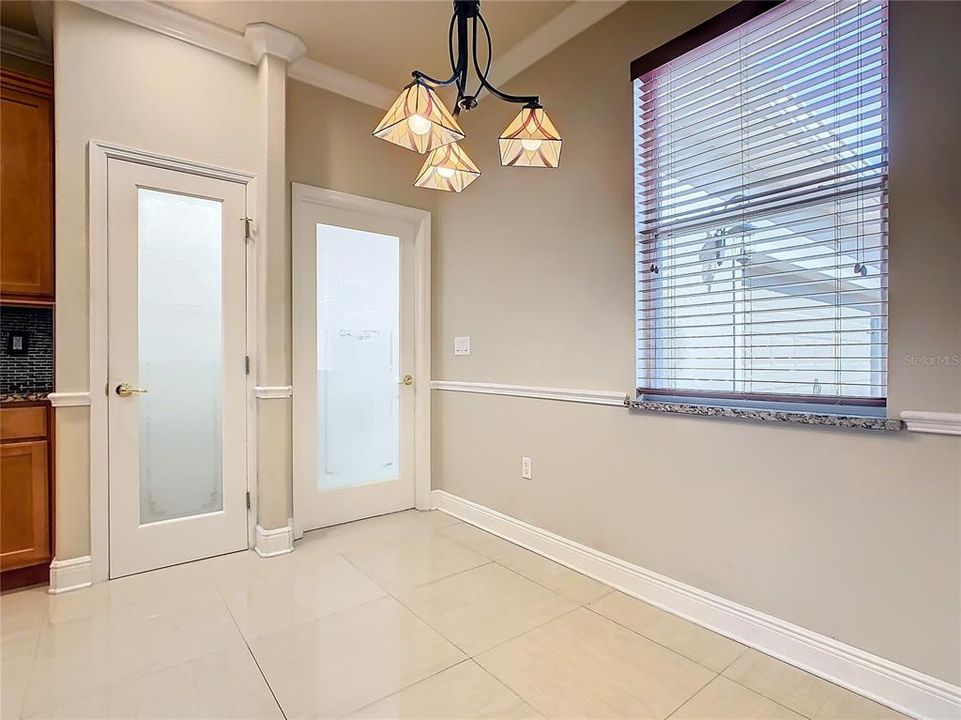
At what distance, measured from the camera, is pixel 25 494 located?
2307mm

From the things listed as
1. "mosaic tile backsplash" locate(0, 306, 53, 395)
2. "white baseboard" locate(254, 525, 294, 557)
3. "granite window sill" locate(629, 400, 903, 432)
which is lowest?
"white baseboard" locate(254, 525, 294, 557)

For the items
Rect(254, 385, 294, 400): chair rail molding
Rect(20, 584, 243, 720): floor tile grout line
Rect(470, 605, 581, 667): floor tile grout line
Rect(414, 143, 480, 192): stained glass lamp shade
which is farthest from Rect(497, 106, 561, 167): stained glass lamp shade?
Rect(20, 584, 243, 720): floor tile grout line

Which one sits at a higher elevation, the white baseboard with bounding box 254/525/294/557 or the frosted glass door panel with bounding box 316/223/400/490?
the frosted glass door panel with bounding box 316/223/400/490

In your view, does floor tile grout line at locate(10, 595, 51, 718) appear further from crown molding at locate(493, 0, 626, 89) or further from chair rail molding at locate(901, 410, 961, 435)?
crown molding at locate(493, 0, 626, 89)

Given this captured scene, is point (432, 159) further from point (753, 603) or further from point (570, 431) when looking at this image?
point (753, 603)

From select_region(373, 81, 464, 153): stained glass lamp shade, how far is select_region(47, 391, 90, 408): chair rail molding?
2.02 meters

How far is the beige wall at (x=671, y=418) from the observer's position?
4.79ft

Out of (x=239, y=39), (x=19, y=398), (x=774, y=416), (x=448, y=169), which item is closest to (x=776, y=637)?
(x=774, y=416)

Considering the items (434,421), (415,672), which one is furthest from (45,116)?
(415,672)

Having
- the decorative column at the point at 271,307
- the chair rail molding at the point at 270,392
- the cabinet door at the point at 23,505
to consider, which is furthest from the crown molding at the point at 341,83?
the cabinet door at the point at 23,505

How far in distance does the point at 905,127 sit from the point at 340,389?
9.69ft

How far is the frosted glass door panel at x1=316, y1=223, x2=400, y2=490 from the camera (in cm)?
312

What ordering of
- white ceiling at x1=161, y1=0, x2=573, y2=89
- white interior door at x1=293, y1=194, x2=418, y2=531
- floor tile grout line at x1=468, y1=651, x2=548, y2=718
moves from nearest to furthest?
1. floor tile grout line at x1=468, y1=651, x2=548, y2=718
2. white ceiling at x1=161, y1=0, x2=573, y2=89
3. white interior door at x1=293, y1=194, x2=418, y2=531

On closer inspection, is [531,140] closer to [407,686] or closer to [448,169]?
[448,169]
